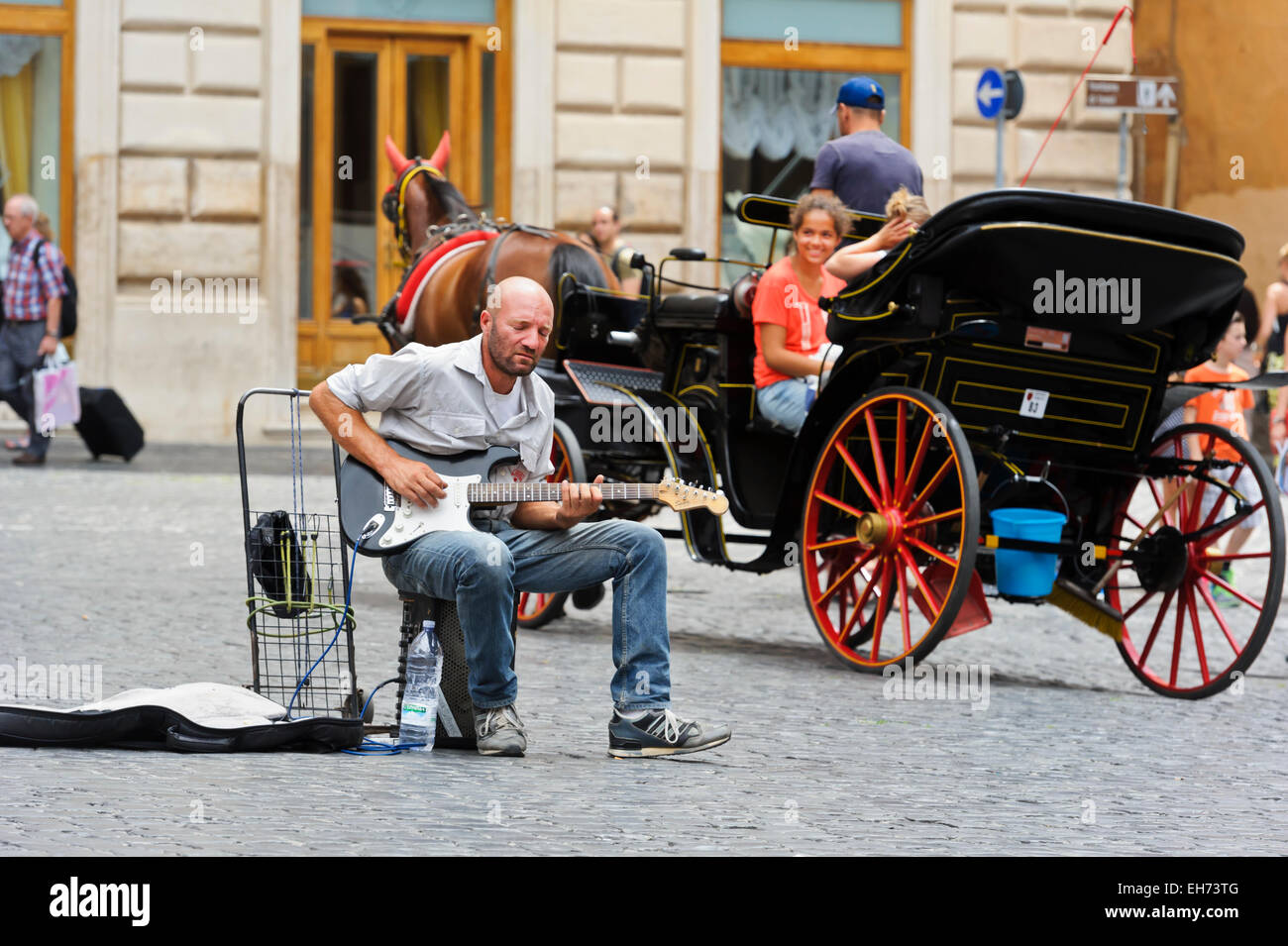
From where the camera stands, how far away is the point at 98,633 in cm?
764

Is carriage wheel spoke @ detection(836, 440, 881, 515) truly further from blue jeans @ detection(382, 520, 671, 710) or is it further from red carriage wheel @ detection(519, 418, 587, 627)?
blue jeans @ detection(382, 520, 671, 710)

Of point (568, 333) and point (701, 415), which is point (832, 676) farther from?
point (568, 333)

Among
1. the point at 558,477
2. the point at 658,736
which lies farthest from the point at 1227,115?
the point at 658,736

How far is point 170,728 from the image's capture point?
5.34 metres

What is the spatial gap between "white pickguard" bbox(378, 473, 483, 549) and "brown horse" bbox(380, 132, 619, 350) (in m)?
3.48

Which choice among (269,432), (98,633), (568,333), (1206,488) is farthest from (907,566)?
(269,432)

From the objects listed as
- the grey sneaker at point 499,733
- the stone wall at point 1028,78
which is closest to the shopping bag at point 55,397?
the stone wall at point 1028,78

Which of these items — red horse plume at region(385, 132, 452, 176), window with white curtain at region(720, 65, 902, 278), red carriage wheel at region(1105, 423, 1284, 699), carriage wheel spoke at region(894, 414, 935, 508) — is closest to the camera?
red carriage wheel at region(1105, 423, 1284, 699)

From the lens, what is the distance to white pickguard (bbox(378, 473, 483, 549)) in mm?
5566

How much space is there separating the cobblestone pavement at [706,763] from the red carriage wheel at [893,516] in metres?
0.27

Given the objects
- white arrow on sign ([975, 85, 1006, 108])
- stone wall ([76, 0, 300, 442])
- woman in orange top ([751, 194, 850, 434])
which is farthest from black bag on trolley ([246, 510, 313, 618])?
stone wall ([76, 0, 300, 442])

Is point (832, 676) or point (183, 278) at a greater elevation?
point (183, 278)

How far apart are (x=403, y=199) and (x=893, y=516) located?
5.27 m

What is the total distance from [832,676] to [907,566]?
1.73ft
